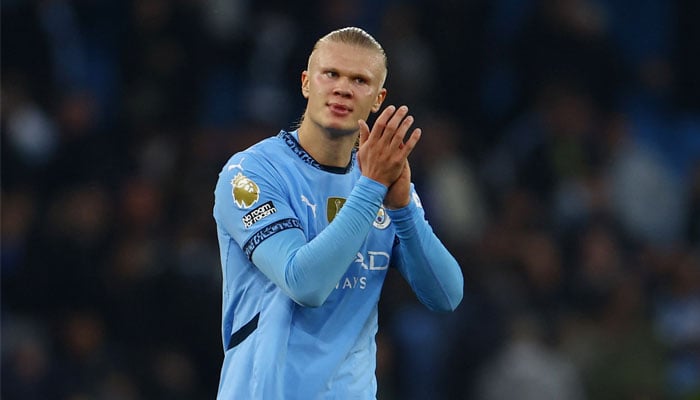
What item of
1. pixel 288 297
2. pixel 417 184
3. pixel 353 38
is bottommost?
pixel 288 297

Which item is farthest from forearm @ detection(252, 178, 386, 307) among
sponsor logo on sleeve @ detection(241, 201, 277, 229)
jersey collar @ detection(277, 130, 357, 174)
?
jersey collar @ detection(277, 130, 357, 174)

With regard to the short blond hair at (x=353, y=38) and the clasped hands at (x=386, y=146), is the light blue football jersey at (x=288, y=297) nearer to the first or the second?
the clasped hands at (x=386, y=146)

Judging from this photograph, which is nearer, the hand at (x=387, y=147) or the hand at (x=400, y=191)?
the hand at (x=387, y=147)

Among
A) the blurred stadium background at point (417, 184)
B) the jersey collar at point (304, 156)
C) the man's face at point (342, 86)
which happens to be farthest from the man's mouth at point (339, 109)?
the blurred stadium background at point (417, 184)

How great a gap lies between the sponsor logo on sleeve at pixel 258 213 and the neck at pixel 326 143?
33 cm

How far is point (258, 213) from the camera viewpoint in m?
4.15

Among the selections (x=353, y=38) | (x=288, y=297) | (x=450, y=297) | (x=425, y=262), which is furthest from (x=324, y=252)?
(x=353, y=38)

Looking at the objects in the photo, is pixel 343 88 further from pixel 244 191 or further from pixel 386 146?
pixel 244 191

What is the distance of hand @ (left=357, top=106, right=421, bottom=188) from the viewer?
159 inches

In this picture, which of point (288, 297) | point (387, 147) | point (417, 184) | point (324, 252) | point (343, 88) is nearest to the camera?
point (324, 252)

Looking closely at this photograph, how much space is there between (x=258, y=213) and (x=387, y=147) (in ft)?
1.48

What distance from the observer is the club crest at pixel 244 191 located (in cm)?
419
